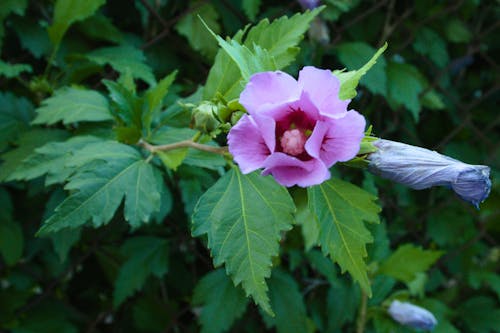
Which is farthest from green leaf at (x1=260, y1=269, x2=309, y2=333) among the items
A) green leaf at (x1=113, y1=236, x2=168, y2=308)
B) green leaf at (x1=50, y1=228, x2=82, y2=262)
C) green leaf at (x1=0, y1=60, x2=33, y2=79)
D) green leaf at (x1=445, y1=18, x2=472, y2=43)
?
green leaf at (x1=445, y1=18, x2=472, y2=43)

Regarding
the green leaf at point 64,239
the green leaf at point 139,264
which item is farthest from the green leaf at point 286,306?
the green leaf at point 64,239

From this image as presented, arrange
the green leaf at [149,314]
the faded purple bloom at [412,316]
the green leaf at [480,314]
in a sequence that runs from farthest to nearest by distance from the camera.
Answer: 1. the green leaf at [480,314]
2. the green leaf at [149,314]
3. the faded purple bloom at [412,316]

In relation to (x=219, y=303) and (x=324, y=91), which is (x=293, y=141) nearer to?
(x=324, y=91)

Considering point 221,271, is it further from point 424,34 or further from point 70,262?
point 424,34

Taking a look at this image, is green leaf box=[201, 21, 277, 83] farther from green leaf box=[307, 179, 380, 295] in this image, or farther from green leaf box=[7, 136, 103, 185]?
green leaf box=[7, 136, 103, 185]

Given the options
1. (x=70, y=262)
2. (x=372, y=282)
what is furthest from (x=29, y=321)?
(x=372, y=282)

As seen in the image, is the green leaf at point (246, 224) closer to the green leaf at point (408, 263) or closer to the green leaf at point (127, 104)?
the green leaf at point (127, 104)
